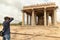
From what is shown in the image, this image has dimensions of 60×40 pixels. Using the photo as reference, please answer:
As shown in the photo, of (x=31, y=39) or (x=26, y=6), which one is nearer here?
(x=31, y=39)

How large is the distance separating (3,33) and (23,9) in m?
27.0

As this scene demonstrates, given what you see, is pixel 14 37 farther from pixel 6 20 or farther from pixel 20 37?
pixel 6 20

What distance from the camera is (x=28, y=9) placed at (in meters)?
33.2

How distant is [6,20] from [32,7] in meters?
26.1

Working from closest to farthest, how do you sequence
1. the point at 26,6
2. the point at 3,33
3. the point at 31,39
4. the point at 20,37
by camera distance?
the point at 3,33, the point at 31,39, the point at 20,37, the point at 26,6

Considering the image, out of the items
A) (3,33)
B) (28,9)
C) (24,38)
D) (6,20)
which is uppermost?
(28,9)

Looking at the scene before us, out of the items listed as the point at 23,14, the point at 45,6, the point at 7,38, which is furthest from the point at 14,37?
the point at 23,14

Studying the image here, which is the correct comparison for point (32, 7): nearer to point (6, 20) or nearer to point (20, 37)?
point (20, 37)

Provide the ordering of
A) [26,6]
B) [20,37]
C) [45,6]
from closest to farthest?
[20,37], [45,6], [26,6]

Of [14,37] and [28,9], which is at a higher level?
[28,9]

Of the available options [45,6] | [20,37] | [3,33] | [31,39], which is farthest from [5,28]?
[45,6]

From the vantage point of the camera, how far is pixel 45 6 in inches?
1246

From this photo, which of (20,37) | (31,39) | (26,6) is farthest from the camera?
(26,6)

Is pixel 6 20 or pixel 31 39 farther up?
pixel 6 20
